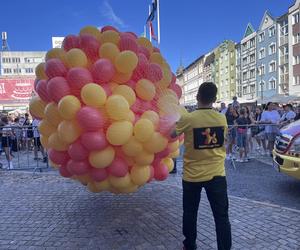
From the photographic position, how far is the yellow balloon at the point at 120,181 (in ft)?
14.7

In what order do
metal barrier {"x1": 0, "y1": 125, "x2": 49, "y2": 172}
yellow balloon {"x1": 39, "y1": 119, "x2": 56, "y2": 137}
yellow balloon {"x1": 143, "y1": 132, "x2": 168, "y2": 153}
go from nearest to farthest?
yellow balloon {"x1": 143, "y1": 132, "x2": 168, "y2": 153}, yellow balloon {"x1": 39, "y1": 119, "x2": 56, "y2": 137}, metal barrier {"x1": 0, "y1": 125, "x2": 49, "y2": 172}

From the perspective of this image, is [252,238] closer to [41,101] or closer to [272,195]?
[272,195]

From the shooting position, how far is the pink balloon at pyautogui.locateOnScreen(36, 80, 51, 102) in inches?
183

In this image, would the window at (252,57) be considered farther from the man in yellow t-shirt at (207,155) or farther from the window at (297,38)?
the man in yellow t-shirt at (207,155)

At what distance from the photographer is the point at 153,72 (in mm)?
4664

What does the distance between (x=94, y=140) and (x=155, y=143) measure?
0.80 m

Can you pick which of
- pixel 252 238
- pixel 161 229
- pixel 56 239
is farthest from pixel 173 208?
pixel 56 239

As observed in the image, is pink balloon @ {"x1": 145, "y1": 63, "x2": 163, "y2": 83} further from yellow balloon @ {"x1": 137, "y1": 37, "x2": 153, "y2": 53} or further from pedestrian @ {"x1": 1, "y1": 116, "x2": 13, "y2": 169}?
pedestrian @ {"x1": 1, "y1": 116, "x2": 13, "y2": 169}

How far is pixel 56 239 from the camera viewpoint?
453cm

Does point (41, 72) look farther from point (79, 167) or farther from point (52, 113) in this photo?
point (79, 167)

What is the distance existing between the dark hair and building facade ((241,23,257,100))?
189ft

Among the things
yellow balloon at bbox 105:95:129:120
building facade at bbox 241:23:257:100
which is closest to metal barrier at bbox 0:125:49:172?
yellow balloon at bbox 105:95:129:120

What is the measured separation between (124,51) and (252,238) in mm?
2942

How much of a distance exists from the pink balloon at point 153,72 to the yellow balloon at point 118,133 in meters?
0.82
